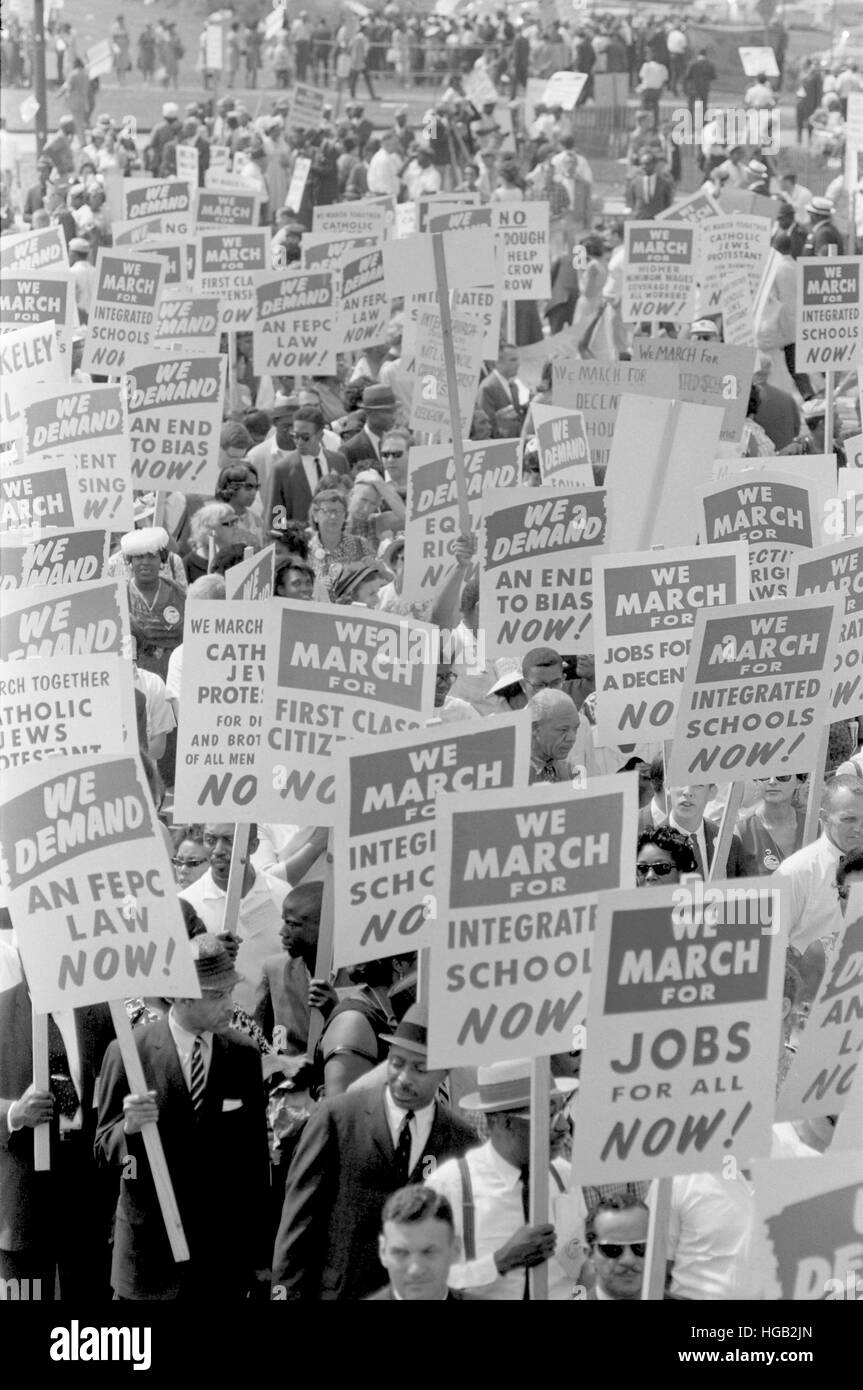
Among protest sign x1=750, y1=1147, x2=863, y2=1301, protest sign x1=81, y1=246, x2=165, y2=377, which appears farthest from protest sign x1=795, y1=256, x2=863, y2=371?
protest sign x1=750, y1=1147, x2=863, y2=1301

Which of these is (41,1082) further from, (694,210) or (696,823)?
(694,210)

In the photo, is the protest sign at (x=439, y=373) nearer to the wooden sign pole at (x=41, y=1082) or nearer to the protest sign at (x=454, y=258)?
the protest sign at (x=454, y=258)

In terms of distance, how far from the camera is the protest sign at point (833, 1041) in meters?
5.50

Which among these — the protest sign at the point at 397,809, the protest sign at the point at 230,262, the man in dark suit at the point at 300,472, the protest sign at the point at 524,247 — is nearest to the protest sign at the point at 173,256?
the protest sign at the point at 230,262

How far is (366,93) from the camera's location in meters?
39.2

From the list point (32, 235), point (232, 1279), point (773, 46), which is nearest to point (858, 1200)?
point (232, 1279)

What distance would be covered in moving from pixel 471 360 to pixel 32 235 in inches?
155

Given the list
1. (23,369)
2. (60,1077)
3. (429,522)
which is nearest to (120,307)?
(23,369)

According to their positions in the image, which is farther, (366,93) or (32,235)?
(366,93)

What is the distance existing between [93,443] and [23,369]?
110 centimetres

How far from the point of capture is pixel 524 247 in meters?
18.2

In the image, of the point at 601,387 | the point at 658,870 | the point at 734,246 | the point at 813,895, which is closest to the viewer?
the point at 658,870

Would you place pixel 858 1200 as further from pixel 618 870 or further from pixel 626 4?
pixel 626 4

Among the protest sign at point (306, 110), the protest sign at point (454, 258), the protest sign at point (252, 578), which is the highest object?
the protest sign at point (306, 110)
